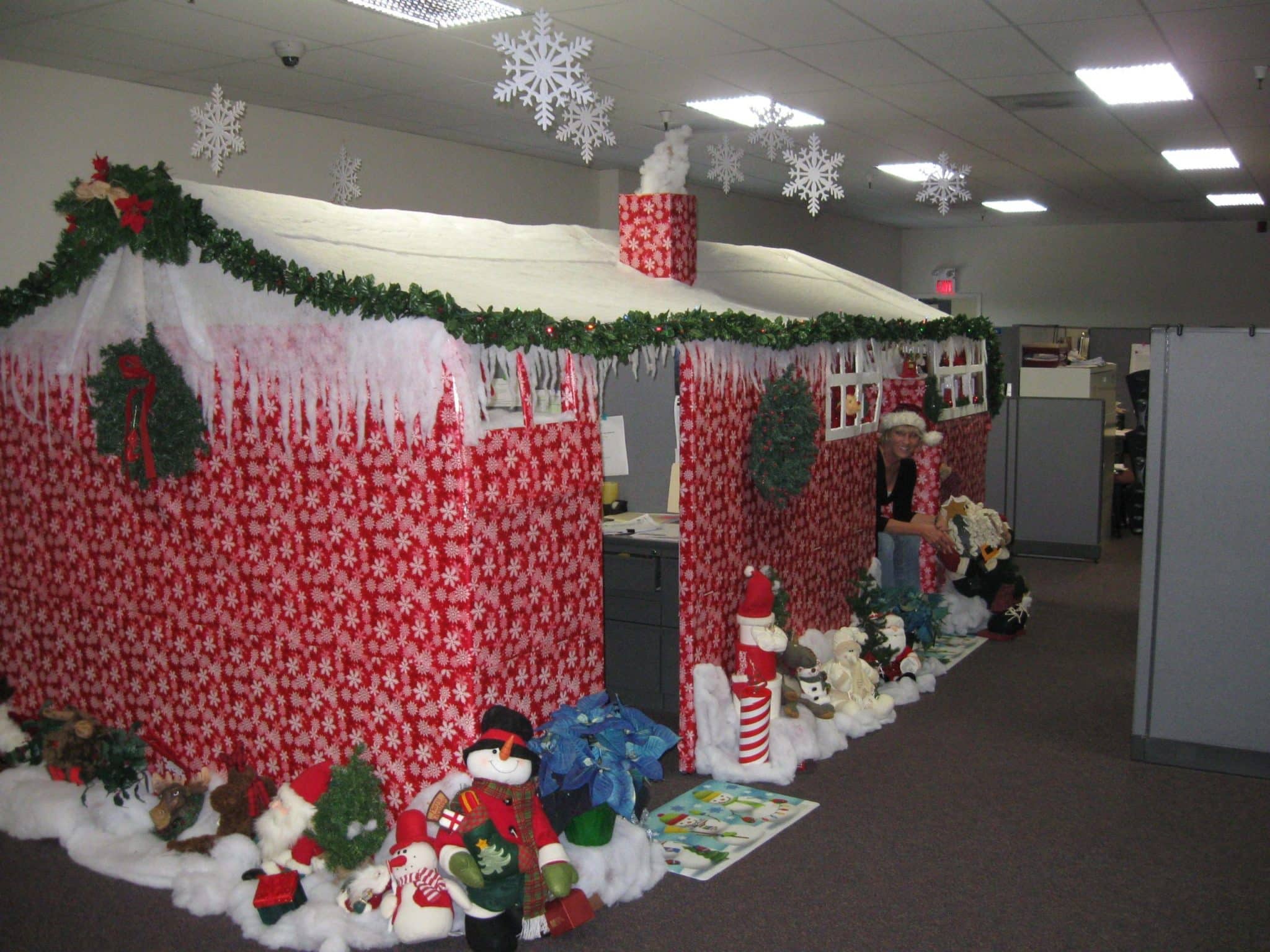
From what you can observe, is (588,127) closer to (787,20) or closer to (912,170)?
(787,20)

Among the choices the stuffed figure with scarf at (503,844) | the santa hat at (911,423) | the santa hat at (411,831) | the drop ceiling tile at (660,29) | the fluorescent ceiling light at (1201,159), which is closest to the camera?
the stuffed figure with scarf at (503,844)

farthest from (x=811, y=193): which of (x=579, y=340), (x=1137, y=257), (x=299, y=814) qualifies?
(x=1137, y=257)

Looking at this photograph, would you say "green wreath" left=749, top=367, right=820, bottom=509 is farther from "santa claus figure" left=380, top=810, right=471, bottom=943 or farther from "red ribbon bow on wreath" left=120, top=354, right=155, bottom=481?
"red ribbon bow on wreath" left=120, top=354, right=155, bottom=481

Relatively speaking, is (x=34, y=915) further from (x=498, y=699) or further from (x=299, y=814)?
(x=498, y=699)

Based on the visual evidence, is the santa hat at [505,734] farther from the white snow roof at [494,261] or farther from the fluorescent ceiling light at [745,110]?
the fluorescent ceiling light at [745,110]

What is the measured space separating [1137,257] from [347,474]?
43.9ft

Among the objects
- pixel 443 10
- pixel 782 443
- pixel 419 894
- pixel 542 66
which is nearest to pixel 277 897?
pixel 419 894

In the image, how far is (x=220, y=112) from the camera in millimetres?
4766

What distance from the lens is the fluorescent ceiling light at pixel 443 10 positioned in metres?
4.93

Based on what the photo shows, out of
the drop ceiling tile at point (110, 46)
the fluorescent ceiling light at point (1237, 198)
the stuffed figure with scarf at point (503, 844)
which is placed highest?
the fluorescent ceiling light at point (1237, 198)

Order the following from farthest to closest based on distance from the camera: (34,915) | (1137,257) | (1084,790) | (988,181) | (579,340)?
(1137,257) < (988,181) < (1084,790) < (579,340) < (34,915)

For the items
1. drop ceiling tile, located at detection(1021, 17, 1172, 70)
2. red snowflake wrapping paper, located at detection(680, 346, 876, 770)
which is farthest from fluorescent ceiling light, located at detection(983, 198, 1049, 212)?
red snowflake wrapping paper, located at detection(680, 346, 876, 770)

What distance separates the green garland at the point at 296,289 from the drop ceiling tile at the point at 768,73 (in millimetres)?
1806

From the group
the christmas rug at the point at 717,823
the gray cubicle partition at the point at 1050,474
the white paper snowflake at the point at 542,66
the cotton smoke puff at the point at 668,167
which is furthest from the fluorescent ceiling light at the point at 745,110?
the christmas rug at the point at 717,823
